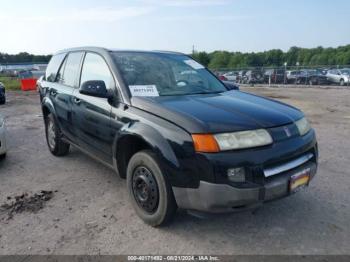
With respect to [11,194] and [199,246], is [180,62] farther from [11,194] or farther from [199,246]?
[11,194]

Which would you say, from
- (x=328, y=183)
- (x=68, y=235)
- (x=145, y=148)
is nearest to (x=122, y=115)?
(x=145, y=148)

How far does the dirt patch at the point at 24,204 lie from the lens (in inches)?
145

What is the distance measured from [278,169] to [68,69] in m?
3.46

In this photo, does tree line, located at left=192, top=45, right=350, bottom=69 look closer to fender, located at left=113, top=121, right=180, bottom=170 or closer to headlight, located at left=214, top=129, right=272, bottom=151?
fender, located at left=113, top=121, right=180, bottom=170

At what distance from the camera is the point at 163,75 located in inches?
154

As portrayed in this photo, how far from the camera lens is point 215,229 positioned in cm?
326

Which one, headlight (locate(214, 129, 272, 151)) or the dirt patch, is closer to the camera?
headlight (locate(214, 129, 272, 151))

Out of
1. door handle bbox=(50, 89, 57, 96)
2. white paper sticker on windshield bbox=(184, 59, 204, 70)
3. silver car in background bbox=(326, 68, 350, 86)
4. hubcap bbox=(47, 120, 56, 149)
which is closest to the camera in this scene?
white paper sticker on windshield bbox=(184, 59, 204, 70)

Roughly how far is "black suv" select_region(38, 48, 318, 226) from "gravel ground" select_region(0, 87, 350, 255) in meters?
0.29

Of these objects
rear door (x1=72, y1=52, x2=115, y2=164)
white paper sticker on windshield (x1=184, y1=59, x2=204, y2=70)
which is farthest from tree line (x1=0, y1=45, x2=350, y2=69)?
rear door (x1=72, y1=52, x2=115, y2=164)

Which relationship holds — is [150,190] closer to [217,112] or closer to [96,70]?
[217,112]

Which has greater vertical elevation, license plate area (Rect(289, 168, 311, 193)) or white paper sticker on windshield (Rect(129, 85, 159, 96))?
white paper sticker on windshield (Rect(129, 85, 159, 96))

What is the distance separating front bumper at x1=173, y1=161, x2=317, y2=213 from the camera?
266cm

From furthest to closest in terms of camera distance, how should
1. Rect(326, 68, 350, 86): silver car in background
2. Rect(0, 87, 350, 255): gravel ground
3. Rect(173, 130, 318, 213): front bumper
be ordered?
1. Rect(326, 68, 350, 86): silver car in background
2. Rect(0, 87, 350, 255): gravel ground
3. Rect(173, 130, 318, 213): front bumper
